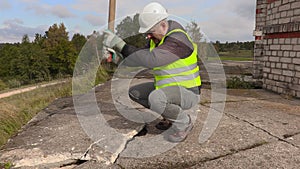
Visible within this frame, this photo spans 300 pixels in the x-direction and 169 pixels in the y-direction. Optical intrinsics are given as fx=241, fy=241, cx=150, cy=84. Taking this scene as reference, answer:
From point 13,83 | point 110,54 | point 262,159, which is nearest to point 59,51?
Result: point 13,83

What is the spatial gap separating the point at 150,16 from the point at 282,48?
188 inches

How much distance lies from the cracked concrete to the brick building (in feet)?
7.59

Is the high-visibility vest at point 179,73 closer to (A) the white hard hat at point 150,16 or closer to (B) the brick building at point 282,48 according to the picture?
(A) the white hard hat at point 150,16

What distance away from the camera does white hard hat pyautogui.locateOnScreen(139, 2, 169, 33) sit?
7.50ft

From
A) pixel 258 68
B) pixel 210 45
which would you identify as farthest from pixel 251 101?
pixel 258 68

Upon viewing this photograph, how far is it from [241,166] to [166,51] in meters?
1.17

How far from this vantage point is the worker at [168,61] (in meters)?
2.21

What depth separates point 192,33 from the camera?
10.3 feet

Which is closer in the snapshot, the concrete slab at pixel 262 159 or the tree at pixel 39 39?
the concrete slab at pixel 262 159

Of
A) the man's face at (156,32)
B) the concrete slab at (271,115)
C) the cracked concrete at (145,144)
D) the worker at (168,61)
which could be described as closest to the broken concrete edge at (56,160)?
the cracked concrete at (145,144)

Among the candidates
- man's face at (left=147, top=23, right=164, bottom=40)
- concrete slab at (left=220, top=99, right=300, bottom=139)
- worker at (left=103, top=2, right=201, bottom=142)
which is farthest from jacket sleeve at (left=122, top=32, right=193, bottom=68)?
concrete slab at (left=220, top=99, right=300, bottom=139)

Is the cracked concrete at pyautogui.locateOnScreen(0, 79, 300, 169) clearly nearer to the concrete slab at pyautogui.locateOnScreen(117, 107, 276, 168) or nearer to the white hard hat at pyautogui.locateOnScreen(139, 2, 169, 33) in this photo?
the concrete slab at pyautogui.locateOnScreen(117, 107, 276, 168)

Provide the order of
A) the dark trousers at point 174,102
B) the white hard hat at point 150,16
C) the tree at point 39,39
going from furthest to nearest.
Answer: the tree at point 39,39
the dark trousers at point 174,102
the white hard hat at point 150,16

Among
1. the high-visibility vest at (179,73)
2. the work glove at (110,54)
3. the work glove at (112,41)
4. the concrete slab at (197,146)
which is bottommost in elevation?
the concrete slab at (197,146)
